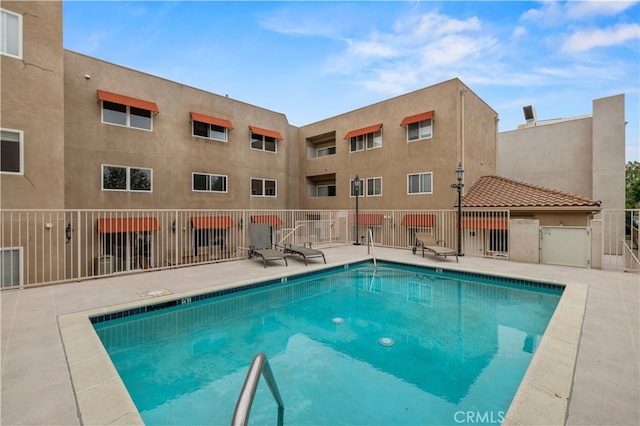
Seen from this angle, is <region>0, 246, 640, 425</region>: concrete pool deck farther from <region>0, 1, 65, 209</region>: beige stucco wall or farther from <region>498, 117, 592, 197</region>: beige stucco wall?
<region>498, 117, 592, 197</region>: beige stucco wall

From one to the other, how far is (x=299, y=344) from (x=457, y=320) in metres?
3.31

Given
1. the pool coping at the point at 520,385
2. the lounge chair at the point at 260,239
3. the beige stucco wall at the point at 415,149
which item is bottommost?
the pool coping at the point at 520,385

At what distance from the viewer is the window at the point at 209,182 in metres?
14.6

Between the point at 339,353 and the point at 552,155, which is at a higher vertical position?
the point at 552,155

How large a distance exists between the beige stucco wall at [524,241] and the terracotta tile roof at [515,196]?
1908mm

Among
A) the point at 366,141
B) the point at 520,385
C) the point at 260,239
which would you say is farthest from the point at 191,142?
the point at 520,385

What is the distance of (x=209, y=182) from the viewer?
596 inches

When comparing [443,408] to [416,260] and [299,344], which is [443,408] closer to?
[299,344]

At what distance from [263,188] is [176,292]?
1167 cm

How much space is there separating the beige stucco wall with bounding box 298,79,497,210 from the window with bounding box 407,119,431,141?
0.29 meters

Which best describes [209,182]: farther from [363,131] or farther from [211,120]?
[363,131]

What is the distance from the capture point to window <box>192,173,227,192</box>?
1465 centimetres

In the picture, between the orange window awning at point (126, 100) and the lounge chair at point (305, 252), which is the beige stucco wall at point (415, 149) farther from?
the orange window awning at point (126, 100)

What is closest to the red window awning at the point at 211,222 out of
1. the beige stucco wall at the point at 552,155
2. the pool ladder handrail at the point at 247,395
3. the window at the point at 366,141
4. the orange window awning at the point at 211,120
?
the orange window awning at the point at 211,120
